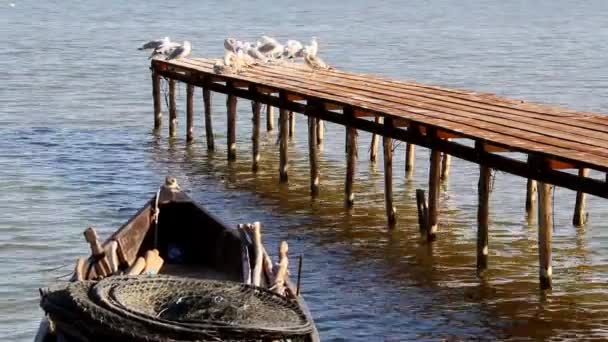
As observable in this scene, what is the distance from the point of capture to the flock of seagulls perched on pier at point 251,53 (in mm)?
25141

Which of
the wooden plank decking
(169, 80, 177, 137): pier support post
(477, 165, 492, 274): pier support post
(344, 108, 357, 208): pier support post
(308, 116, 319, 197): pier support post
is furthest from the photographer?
(169, 80, 177, 137): pier support post

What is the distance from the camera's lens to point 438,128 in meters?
17.6

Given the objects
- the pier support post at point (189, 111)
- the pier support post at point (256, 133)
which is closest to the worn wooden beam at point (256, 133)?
the pier support post at point (256, 133)


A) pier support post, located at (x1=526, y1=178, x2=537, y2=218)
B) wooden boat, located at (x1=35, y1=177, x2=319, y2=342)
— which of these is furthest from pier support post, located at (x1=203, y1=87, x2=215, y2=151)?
wooden boat, located at (x1=35, y1=177, x2=319, y2=342)

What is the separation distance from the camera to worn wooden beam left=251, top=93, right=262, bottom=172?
948 inches

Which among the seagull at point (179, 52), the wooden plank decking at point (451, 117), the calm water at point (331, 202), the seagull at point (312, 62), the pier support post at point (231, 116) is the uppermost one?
the wooden plank decking at point (451, 117)

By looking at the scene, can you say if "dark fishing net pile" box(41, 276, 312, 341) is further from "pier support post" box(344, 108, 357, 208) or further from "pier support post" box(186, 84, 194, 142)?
"pier support post" box(186, 84, 194, 142)

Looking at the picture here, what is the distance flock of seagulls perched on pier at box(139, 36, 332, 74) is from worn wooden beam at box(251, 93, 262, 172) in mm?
1053

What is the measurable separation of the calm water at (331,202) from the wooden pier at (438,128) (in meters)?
0.55

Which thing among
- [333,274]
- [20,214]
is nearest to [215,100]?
[20,214]

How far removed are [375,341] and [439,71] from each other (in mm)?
30948

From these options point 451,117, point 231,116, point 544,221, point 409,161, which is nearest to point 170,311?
point 544,221

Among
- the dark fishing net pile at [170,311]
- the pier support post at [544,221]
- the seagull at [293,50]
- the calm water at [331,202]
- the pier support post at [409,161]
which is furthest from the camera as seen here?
the seagull at [293,50]

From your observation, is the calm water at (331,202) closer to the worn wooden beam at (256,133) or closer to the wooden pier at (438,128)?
the worn wooden beam at (256,133)
